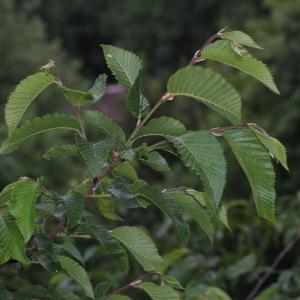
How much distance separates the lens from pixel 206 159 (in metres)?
0.75

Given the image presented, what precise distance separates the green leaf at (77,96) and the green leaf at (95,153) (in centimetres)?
4

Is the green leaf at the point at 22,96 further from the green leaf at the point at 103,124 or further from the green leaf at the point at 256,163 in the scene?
the green leaf at the point at 256,163

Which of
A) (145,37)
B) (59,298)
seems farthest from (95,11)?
(59,298)

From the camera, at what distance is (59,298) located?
0.94 m

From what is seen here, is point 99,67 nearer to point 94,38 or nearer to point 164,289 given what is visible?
point 94,38

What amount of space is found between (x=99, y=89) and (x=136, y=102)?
0.05m

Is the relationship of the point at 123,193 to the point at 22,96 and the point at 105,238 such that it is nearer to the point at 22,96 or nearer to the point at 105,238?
the point at 105,238

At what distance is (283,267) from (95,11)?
1814 centimetres

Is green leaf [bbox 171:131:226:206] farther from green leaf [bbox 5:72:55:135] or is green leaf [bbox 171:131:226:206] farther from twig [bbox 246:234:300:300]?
twig [bbox 246:234:300:300]

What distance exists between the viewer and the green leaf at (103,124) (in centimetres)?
83

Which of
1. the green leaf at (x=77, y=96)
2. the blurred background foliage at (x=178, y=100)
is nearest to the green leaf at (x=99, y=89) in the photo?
the green leaf at (x=77, y=96)

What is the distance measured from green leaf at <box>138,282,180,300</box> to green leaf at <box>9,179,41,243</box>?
0.66 ft

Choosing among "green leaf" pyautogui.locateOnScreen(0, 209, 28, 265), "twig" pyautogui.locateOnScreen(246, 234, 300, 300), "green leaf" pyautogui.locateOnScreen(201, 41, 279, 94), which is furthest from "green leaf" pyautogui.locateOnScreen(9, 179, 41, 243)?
"twig" pyautogui.locateOnScreen(246, 234, 300, 300)

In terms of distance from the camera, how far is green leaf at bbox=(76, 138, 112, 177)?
766mm
